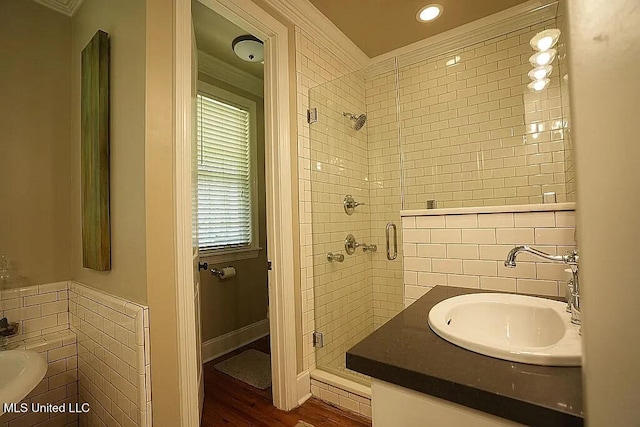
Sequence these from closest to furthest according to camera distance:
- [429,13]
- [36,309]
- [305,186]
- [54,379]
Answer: [54,379], [36,309], [305,186], [429,13]

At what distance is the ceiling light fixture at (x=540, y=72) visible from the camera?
1.96 metres

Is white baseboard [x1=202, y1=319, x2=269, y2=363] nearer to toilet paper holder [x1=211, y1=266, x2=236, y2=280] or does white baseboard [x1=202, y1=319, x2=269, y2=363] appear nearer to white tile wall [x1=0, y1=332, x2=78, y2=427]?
toilet paper holder [x1=211, y1=266, x2=236, y2=280]

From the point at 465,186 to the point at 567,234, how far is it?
1174mm

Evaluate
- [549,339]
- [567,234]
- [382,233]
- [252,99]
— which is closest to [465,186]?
[382,233]

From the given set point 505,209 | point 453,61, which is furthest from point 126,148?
point 453,61

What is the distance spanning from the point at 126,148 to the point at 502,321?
69.9 inches

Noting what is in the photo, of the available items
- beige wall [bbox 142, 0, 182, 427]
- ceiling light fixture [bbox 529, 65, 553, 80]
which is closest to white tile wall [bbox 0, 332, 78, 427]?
beige wall [bbox 142, 0, 182, 427]

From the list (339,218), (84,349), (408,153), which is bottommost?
(84,349)

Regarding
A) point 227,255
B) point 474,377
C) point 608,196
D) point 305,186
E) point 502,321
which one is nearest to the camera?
point 608,196

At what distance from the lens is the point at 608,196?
1.20 feet

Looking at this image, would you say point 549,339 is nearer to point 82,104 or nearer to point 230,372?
point 230,372

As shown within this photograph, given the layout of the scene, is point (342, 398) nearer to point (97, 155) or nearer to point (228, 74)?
point (97, 155)

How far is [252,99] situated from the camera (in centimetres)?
301

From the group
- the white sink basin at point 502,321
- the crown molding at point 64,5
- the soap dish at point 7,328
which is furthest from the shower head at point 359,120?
the soap dish at point 7,328
